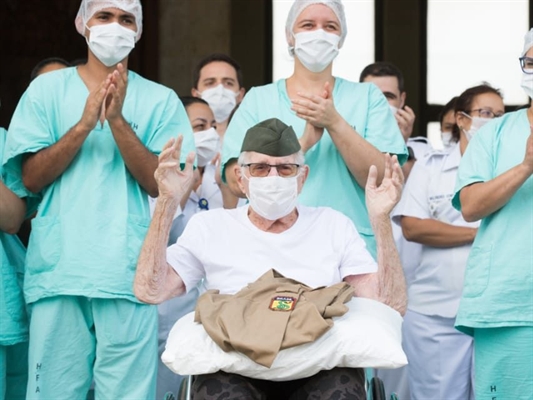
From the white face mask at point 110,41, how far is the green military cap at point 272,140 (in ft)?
2.27

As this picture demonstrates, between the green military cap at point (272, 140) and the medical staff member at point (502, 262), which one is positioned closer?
the green military cap at point (272, 140)

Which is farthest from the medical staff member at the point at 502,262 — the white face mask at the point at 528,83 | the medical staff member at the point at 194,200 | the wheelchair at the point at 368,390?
the medical staff member at the point at 194,200

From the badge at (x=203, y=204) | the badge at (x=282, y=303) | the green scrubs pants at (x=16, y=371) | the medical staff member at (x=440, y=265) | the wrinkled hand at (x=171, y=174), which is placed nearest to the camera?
the badge at (x=282, y=303)

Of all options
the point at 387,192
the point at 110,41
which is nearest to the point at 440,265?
the point at 387,192

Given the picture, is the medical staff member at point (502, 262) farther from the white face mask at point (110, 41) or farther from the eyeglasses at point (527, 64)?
the white face mask at point (110, 41)

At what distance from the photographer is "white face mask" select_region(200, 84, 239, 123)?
232 inches

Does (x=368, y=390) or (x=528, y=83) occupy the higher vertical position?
(x=528, y=83)

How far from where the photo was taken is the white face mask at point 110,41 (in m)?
4.46

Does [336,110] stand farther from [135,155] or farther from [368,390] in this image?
[368,390]

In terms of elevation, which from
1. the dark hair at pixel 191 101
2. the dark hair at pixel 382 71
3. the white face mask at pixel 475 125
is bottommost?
the white face mask at pixel 475 125

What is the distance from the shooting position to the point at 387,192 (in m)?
3.92

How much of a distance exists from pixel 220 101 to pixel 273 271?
7.19 ft

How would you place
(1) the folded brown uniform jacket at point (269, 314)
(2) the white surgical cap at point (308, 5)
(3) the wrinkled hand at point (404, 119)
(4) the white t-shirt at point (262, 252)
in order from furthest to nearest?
(3) the wrinkled hand at point (404, 119)
(2) the white surgical cap at point (308, 5)
(4) the white t-shirt at point (262, 252)
(1) the folded brown uniform jacket at point (269, 314)

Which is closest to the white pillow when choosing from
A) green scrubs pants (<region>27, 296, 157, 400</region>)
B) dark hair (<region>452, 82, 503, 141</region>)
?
green scrubs pants (<region>27, 296, 157, 400</region>)
